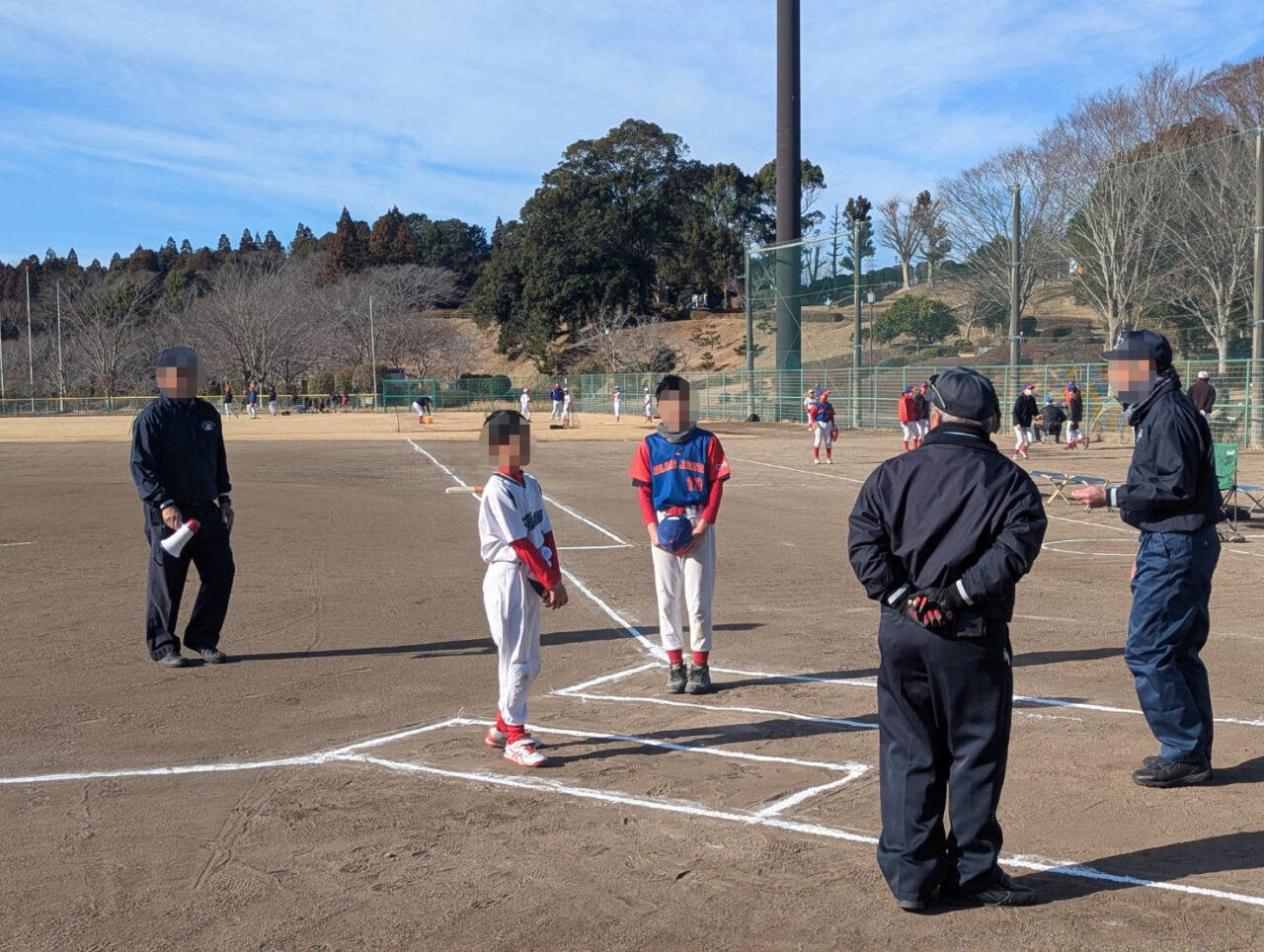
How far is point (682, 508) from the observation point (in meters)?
6.93

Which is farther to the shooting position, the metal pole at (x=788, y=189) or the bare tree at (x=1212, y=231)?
the metal pole at (x=788, y=189)

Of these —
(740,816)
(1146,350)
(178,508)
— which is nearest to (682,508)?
(740,816)

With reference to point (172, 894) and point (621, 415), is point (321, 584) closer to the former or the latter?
point (172, 894)

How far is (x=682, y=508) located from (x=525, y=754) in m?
2.06

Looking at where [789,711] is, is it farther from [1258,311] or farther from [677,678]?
[1258,311]

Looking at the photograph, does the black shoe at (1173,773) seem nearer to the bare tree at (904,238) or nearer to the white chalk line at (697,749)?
the white chalk line at (697,749)

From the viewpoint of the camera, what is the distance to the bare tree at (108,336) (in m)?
77.0

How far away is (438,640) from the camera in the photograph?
852cm

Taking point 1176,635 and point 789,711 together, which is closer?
point 1176,635

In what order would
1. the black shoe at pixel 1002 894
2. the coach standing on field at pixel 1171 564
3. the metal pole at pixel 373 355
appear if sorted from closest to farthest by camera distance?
the black shoe at pixel 1002 894 < the coach standing on field at pixel 1171 564 < the metal pole at pixel 373 355

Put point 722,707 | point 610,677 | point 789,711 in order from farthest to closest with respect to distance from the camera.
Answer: point 610,677 → point 722,707 → point 789,711

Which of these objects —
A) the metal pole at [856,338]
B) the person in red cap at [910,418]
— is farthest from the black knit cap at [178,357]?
the metal pole at [856,338]

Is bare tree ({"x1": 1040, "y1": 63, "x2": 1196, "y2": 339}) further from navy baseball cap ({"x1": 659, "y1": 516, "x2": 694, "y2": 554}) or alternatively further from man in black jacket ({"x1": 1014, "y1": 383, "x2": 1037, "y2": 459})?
navy baseball cap ({"x1": 659, "y1": 516, "x2": 694, "y2": 554})

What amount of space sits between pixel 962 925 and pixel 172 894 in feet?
9.69
